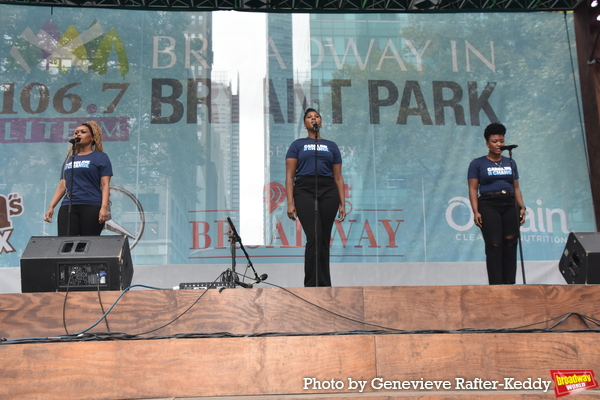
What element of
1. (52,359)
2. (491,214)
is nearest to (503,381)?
(52,359)

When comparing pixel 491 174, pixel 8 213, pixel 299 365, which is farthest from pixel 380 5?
pixel 299 365

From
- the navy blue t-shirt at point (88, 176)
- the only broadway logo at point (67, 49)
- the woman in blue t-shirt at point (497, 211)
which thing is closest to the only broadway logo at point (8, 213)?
the only broadway logo at point (67, 49)

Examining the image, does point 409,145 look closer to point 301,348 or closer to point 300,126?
point 300,126

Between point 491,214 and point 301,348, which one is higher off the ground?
point 491,214

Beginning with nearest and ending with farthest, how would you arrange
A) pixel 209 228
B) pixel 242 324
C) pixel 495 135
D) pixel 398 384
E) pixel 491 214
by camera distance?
pixel 398 384
pixel 242 324
pixel 491 214
pixel 495 135
pixel 209 228

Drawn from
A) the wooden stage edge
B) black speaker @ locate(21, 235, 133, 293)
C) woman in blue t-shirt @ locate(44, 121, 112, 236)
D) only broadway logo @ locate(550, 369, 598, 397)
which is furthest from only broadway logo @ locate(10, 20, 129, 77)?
only broadway logo @ locate(550, 369, 598, 397)

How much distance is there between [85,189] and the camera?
394 cm

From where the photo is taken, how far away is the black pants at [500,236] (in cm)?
394

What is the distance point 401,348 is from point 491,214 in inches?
82.9

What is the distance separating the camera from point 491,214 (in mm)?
4020

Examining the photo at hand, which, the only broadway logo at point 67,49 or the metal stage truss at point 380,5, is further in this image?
the metal stage truss at point 380,5

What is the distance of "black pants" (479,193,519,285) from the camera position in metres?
3.94
